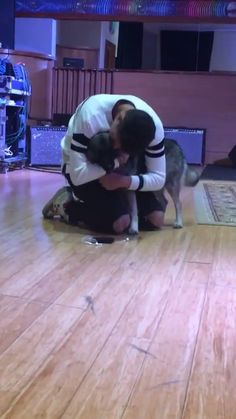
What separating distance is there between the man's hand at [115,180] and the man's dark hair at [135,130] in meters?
0.27

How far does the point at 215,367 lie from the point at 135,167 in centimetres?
149

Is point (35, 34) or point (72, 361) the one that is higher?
point (35, 34)

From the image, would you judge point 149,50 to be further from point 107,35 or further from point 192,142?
point 192,142

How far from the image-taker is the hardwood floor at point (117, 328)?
1097 mm

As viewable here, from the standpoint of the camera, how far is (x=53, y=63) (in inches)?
288

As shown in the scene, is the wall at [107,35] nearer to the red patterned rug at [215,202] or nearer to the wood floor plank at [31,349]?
the red patterned rug at [215,202]

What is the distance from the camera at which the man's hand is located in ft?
8.13

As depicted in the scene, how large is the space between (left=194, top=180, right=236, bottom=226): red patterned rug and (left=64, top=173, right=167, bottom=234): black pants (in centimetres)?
47

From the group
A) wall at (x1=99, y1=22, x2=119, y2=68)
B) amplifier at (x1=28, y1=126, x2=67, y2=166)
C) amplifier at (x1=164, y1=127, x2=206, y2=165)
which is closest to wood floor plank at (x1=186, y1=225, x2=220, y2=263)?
amplifier at (x1=28, y1=126, x2=67, y2=166)

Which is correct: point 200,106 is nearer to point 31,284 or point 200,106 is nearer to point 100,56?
point 100,56

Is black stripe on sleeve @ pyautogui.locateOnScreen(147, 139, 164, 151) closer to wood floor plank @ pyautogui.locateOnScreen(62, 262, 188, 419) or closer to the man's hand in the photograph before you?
the man's hand

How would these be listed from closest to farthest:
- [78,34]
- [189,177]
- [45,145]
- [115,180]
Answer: [115,180], [189,177], [45,145], [78,34]

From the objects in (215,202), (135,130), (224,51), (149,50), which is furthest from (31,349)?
(149,50)

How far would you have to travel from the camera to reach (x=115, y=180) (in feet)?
8.16
